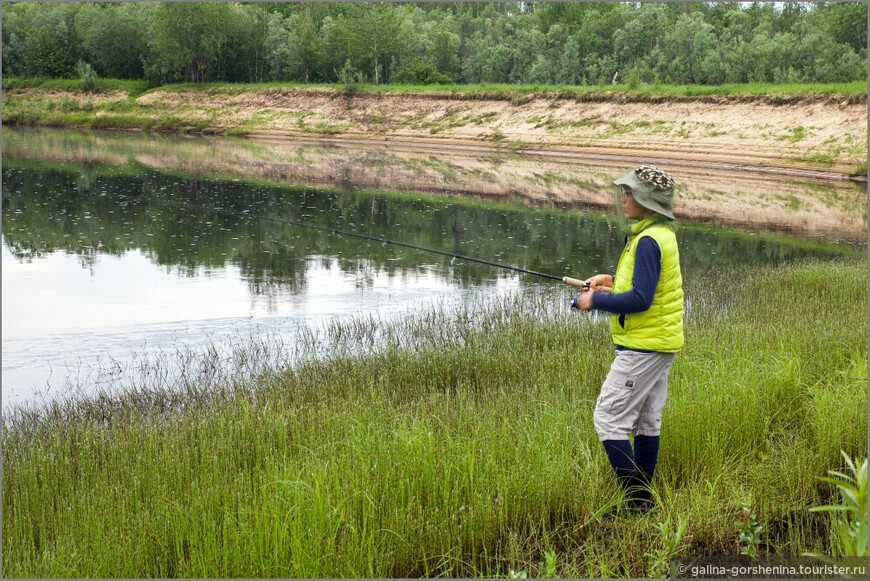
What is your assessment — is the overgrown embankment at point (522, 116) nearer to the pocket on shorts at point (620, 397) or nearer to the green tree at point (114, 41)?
the green tree at point (114, 41)

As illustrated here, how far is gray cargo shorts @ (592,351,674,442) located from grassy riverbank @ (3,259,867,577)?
443mm

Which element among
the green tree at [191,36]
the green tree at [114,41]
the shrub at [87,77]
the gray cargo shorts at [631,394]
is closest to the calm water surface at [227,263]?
the gray cargo shorts at [631,394]

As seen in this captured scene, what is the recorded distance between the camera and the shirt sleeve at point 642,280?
4.01m

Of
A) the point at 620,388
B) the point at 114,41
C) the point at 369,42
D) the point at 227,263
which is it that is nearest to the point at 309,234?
the point at 227,263

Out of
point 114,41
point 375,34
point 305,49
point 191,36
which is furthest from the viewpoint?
point 114,41

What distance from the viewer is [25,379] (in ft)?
26.3

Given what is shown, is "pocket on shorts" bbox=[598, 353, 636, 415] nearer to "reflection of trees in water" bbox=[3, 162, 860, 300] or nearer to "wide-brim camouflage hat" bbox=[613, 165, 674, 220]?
"wide-brim camouflage hat" bbox=[613, 165, 674, 220]

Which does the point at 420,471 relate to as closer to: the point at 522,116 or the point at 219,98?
the point at 522,116

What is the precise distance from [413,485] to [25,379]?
544 centimetres

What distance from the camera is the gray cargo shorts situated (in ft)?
13.6

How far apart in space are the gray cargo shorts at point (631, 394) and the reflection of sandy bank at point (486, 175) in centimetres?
1731

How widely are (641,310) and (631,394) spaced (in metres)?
0.44

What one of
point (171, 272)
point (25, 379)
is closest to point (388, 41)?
point (171, 272)

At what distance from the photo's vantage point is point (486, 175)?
3200 cm
